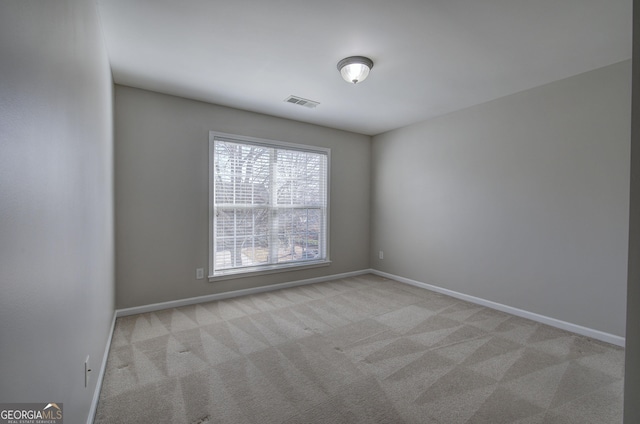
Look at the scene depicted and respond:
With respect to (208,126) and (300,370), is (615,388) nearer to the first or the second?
(300,370)

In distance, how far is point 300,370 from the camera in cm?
215

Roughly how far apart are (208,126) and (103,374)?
280 centimetres

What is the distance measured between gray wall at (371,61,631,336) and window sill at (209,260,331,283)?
150 centimetres

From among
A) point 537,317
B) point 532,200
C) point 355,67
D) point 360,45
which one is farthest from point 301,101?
point 537,317

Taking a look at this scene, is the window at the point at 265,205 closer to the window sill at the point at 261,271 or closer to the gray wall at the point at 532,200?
the window sill at the point at 261,271

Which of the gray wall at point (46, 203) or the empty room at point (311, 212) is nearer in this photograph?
the gray wall at point (46, 203)

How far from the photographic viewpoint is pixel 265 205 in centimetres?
410

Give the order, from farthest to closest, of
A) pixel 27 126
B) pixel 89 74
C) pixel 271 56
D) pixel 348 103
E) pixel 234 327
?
pixel 348 103 → pixel 234 327 → pixel 271 56 → pixel 89 74 → pixel 27 126

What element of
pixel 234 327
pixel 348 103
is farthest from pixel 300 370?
pixel 348 103

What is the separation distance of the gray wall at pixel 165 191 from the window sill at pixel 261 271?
2.8 inches

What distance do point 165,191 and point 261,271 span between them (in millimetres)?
1644

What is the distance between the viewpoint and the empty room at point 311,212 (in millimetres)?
1058

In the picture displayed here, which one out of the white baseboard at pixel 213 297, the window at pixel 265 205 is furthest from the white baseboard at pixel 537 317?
the window at pixel 265 205

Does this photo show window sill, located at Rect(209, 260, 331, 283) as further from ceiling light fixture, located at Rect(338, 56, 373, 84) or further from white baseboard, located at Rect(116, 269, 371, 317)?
ceiling light fixture, located at Rect(338, 56, 373, 84)
